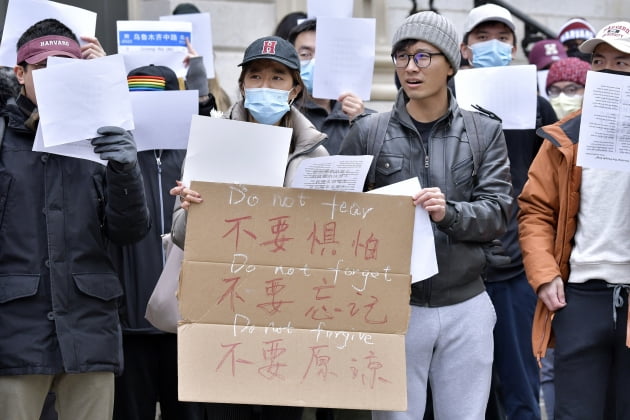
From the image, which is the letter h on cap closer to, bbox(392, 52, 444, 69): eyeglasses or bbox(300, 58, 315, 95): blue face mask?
bbox(392, 52, 444, 69): eyeglasses

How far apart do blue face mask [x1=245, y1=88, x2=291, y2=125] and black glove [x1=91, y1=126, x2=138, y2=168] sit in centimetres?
53

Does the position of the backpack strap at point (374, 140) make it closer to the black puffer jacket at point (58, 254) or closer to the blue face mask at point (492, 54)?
the black puffer jacket at point (58, 254)

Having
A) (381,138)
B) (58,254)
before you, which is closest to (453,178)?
(381,138)

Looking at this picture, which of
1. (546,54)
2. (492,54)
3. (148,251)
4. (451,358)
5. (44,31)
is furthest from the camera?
(546,54)

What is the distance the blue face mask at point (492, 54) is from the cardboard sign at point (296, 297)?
2.16 m

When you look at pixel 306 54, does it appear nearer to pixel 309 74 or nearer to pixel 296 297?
pixel 309 74

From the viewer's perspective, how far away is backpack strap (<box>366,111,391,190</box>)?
4547mm

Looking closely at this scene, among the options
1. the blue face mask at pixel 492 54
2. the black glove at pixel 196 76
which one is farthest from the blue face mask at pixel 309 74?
the blue face mask at pixel 492 54

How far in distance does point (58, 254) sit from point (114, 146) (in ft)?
1.63

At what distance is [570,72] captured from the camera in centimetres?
708

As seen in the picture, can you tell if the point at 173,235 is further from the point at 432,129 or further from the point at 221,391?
the point at 432,129

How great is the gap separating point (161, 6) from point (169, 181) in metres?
4.05

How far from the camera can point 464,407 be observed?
4.48 meters

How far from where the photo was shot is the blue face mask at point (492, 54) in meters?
6.19
